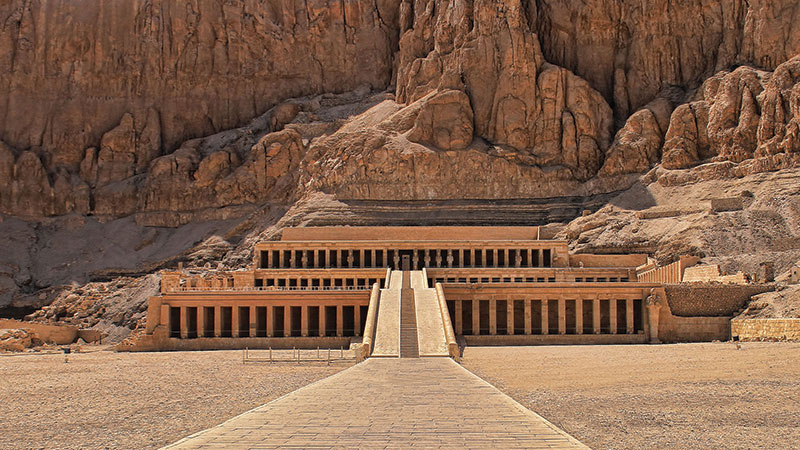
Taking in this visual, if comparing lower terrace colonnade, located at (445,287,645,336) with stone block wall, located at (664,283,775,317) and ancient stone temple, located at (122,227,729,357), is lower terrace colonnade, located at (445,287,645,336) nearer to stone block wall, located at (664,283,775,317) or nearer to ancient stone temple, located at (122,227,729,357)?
ancient stone temple, located at (122,227,729,357)

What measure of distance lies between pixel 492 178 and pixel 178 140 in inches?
1766

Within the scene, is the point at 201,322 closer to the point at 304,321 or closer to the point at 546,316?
the point at 304,321

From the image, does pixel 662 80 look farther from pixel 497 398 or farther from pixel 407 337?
pixel 497 398

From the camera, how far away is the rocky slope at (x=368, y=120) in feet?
286

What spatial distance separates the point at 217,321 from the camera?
52.5m

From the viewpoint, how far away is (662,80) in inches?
3895

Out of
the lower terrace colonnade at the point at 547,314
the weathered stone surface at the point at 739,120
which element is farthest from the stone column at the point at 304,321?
the weathered stone surface at the point at 739,120

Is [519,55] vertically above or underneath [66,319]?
above

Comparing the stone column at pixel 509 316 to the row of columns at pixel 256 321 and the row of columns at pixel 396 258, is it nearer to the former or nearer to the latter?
the row of columns at pixel 256 321

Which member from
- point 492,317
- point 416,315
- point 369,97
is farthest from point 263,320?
point 369,97

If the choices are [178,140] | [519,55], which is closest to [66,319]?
[178,140]

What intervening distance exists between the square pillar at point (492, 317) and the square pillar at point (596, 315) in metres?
6.03

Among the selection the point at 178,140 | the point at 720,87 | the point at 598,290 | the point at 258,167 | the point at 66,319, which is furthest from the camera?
the point at 178,140

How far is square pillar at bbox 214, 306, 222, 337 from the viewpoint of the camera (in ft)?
171
